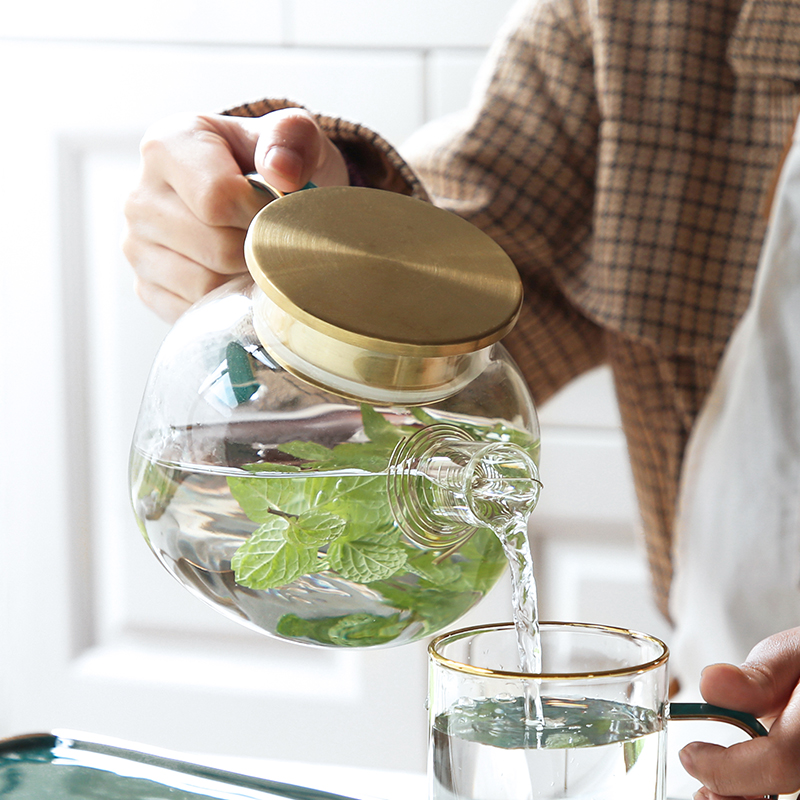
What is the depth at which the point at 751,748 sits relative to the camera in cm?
24

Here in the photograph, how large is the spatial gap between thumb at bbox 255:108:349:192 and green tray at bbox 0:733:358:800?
190 mm

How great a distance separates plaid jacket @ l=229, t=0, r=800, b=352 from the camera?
1.93 ft

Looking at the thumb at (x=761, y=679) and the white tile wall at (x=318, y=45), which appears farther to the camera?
the white tile wall at (x=318, y=45)

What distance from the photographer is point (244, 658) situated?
3.31 ft

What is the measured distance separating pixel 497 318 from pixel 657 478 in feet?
1.62

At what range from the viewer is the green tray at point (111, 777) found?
0.27m

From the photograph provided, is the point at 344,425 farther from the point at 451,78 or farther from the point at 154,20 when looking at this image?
the point at 154,20

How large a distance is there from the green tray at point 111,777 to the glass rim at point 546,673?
78 mm

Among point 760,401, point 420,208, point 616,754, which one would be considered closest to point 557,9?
point 760,401

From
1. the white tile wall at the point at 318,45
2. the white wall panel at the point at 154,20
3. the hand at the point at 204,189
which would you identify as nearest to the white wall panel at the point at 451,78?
the white tile wall at the point at 318,45

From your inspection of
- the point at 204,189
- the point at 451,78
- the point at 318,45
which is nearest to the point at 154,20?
the point at 318,45

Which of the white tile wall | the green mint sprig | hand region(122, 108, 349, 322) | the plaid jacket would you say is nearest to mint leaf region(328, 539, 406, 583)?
the green mint sprig

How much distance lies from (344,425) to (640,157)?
16.8 inches

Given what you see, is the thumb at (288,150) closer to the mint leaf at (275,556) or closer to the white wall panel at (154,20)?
the mint leaf at (275,556)
